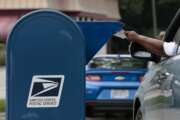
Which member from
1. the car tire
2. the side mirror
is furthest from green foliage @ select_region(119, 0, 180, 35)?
the side mirror

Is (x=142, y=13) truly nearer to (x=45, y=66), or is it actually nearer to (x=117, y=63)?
(x=117, y=63)

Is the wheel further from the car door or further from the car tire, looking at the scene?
the car door

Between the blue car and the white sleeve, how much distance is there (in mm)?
7445

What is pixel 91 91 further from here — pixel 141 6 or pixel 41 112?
pixel 141 6

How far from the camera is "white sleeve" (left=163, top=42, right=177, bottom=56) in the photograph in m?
5.88

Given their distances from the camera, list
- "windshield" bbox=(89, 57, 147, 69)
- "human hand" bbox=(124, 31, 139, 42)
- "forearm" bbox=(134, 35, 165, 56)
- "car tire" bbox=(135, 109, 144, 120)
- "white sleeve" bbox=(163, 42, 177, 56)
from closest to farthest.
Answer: "white sleeve" bbox=(163, 42, 177, 56)
"forearm" bbox=(134, 35, 165, 56)
"human hand" bbox=(124, 31, 139, 42)
"car tire" bbox=(135, 109, 144, 120)
"windshield" bbox=(89, 57, 147, 69)

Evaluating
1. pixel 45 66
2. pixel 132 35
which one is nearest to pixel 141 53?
pixel 132 35

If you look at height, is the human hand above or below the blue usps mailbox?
above

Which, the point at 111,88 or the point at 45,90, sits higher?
the point at 45,90

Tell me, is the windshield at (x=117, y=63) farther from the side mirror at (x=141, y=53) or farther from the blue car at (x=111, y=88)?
the side mirror at (x=141, y=53)

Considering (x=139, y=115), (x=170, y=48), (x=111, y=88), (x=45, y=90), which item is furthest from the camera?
(x=111, y=88)

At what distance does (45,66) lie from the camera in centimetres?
624

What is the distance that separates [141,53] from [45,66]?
3.05 ft

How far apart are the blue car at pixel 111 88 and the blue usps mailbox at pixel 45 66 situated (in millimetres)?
7072
